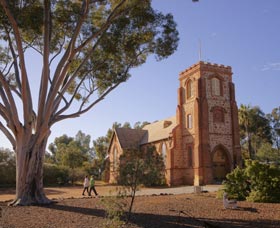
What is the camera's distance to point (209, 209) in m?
14.5

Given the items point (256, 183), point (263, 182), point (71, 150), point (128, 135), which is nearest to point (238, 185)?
point (256, 183)

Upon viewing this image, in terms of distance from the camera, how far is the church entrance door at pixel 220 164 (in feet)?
125

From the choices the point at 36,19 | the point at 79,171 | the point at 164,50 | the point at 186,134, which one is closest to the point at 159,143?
the point at 186,134

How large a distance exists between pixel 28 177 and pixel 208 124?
79.5ft

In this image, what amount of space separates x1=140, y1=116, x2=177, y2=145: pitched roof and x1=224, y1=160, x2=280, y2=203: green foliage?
75.8 ft

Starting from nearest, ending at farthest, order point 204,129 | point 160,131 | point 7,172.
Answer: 1. point 204,129
2. point 7,172
3. point 160,131

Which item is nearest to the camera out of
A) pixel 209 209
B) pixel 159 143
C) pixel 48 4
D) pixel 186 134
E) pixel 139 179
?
pixel 139 179

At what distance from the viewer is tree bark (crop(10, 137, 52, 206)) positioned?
17.2 m

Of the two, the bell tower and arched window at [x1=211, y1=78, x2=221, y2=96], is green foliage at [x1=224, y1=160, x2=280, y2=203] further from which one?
arched window at [x1=211, y1=78, x2=221, y2=96]

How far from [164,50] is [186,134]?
21.5 meters

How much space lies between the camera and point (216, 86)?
38969 mm

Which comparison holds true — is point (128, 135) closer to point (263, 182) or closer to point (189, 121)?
point (189, 121)

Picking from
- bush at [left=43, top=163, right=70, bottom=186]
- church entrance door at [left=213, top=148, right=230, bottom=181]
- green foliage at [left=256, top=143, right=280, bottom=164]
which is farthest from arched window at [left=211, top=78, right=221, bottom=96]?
bush at [left=43, top=163, right=70, bottom=186]

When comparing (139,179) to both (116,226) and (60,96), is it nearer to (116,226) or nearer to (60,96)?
(116,226)
